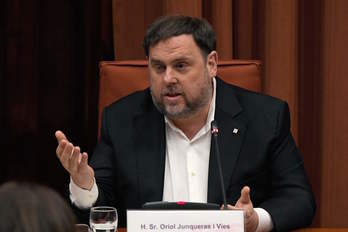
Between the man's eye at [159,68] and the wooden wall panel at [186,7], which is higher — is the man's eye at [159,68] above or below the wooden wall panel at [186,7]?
below

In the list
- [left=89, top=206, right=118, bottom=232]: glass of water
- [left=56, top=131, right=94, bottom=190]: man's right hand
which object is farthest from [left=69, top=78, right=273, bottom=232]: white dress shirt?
[left=89, top=206, right=118, bottom=232]: glass of water

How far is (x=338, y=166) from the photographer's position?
127 inches

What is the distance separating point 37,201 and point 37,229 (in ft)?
0.10

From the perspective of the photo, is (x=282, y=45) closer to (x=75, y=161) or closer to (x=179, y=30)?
(x=179, y=30)

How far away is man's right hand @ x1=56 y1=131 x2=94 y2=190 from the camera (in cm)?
205

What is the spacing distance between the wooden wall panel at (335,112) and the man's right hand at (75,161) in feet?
4.77

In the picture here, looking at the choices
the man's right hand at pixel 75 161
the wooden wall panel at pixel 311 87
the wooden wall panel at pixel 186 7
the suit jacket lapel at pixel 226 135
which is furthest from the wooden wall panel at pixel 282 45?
the man's right hand at pixel 75 161

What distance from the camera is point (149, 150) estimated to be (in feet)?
8.09

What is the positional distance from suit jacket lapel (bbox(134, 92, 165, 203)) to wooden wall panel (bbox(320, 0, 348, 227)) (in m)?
1.03

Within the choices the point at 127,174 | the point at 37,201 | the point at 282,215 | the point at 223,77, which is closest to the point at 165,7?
the point at 223,77

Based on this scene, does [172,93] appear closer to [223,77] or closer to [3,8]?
[223,77]

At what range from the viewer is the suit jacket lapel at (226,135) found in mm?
2359

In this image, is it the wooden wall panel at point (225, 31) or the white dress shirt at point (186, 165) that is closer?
the white dress shirt at point (186, 165)

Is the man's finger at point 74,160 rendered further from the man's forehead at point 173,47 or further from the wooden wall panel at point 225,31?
the wooden wall panel at point 225,31
